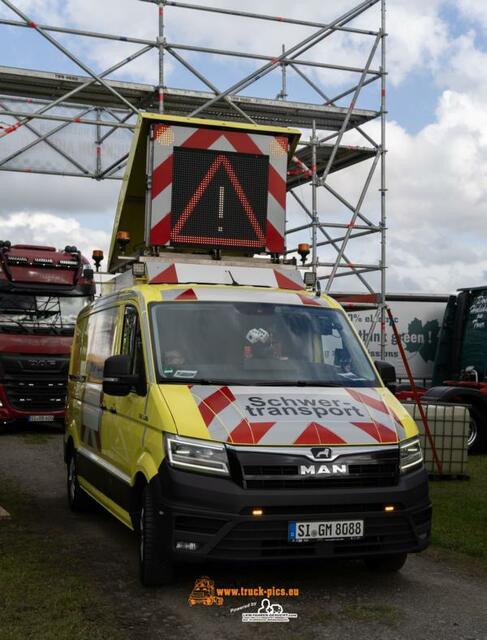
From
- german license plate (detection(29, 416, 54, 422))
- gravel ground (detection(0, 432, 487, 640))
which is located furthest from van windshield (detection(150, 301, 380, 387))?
german license plate (detection(29, 416, 54, 422))

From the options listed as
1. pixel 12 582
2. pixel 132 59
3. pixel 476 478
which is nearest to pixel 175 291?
pixel 12 582

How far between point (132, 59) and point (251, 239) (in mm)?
7827

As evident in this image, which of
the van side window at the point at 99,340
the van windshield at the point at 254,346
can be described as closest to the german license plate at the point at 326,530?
the van windshield at the point at 254,346

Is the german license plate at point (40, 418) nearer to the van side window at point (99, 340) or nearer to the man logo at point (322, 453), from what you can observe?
the van side window at point (99, 340)

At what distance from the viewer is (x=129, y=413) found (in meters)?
6.39

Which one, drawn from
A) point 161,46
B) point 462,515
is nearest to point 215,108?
point 161,46

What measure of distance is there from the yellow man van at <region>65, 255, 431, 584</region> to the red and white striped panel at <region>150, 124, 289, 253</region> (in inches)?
42.0

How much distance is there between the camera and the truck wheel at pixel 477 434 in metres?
13.8

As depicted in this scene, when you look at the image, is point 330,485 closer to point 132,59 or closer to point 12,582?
point 12,582

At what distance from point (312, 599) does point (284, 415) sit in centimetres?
116

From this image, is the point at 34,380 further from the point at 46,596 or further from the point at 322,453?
the point at 322,453

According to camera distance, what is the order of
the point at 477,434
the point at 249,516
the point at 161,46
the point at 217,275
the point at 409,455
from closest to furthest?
1. the point at 249,516
2. the point at 409,455
3. the point at 217,275
4. the point at 477,434
5. the point at 161,46

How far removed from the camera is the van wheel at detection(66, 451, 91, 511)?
843cm

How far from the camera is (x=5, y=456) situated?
42.0 ft
